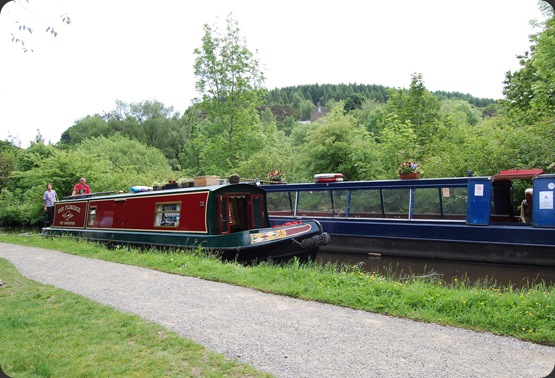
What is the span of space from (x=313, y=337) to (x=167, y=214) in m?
7.20

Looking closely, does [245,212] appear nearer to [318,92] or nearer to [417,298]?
[417,298]

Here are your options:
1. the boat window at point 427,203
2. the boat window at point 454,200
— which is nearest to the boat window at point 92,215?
the boat window at point 427,203

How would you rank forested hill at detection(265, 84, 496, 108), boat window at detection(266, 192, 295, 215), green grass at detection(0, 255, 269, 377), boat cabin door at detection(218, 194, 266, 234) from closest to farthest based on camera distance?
green grass at detection(0, 255, 269, 377), boat cabin door at detection(218, 194, 266, 234), boat window at detection(266, 192, 295, 215), forested hill at detection(265, 84, 496, 108)

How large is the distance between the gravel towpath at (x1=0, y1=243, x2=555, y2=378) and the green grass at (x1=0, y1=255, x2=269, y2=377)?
0.24 metres

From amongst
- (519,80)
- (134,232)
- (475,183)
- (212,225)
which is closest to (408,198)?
(475,183)

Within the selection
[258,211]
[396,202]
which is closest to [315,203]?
[396,202]

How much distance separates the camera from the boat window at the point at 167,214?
33.9ft

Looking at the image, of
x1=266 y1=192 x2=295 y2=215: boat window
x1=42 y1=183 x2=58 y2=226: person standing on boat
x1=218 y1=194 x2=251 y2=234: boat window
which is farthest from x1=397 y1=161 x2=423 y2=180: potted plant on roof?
x1=42 y1=183 x2=58 y2=226: person standing on boat

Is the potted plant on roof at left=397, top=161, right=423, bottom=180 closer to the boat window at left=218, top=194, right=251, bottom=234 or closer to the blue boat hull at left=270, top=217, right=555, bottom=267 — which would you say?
the blue boat hull at left=270, top=217, right=555, bottom=267

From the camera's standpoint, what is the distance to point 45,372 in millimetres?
3326

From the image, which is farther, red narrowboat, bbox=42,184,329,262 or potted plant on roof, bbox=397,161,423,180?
potted plant on roof, bbox=397,161,423,180

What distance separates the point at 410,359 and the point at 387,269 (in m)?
6.73

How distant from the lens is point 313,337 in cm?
419

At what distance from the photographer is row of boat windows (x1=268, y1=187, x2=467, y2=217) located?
11.1 m
